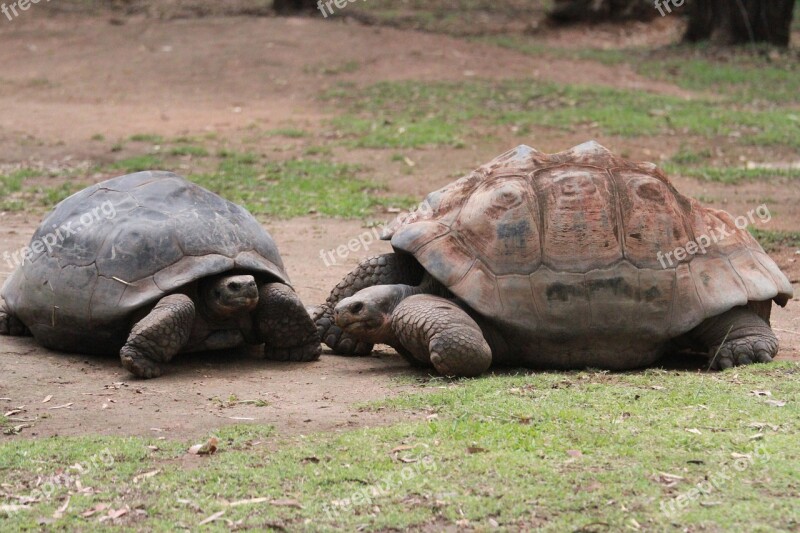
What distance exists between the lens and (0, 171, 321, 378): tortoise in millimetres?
6309

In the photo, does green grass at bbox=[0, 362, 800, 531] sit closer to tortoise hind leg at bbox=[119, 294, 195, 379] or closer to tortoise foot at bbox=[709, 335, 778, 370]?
tortoise foot at bbox=[709, 335, 778, 370]

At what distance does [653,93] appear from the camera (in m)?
17.4

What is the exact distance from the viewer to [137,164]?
1309cm

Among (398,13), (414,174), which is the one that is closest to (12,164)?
(414,174)

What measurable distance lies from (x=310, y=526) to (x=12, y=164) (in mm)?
10360

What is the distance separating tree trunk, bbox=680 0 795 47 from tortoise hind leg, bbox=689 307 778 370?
1554 cm

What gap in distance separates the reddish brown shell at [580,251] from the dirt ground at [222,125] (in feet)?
2.12

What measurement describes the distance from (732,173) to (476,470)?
8.66 m

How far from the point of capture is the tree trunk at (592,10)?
23.9 m

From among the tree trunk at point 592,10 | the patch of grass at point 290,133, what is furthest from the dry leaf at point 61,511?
the tree trunk at point 592,10

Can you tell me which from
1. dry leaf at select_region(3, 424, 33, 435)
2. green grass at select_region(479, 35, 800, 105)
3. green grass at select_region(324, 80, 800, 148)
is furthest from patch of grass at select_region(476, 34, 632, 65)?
dry leaf at select_region(3, 424, 33, 435)

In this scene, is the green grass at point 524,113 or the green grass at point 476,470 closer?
the green grass at point 476,470

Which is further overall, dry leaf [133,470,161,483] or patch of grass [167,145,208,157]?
patch of grass [167,145,208,157]

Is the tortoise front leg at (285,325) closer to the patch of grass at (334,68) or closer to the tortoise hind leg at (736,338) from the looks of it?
the tortoise hind leg at (736,338)
